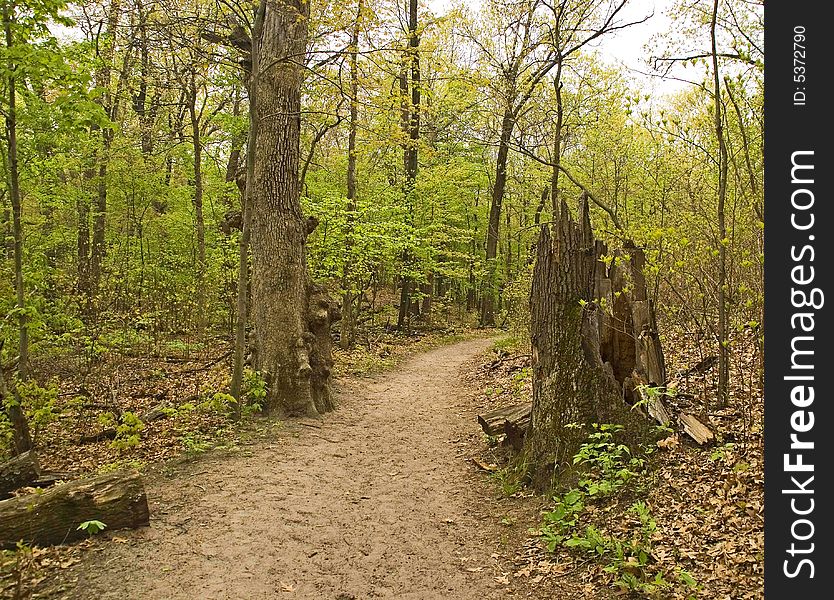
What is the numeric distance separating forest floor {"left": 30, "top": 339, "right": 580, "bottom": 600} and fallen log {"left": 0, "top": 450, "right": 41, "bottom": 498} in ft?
4.24

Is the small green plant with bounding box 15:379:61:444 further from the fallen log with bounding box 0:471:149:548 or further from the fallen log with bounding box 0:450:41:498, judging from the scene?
the fallen log with bounding box 0:471:149:548

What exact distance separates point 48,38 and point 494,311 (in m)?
21.4

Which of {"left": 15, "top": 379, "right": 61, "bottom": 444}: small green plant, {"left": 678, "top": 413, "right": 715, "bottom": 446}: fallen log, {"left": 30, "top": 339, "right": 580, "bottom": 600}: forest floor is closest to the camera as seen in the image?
{"left": 30, "top": 339, "right": 580, "bottom": 600}: forest floor

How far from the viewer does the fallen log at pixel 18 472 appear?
6.11 metres

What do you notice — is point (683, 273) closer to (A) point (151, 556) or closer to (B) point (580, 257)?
(B) point (580, 257)

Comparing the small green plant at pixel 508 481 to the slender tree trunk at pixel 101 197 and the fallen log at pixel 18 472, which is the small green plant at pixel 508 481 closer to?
the fallen log at pixel 18 472

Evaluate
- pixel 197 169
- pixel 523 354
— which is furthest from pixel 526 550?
pixel 197 169

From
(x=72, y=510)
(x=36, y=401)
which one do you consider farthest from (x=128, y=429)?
(x=72, y=510)

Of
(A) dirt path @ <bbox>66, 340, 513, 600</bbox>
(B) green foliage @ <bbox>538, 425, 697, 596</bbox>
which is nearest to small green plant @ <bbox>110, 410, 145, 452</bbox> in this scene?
(A) dirt path @ <bbox>66, 340, 513, 600</bbox>

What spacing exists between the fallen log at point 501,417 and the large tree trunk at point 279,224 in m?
3.17

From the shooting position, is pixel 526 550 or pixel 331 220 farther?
Answer: pixel 331 220

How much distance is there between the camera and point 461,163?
21453 millimetres

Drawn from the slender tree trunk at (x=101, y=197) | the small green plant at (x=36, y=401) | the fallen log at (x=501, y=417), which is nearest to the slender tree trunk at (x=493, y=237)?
the slender tree trunk at (x=101, y=197)

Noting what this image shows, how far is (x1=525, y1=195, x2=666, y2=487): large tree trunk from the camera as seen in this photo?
5973mm
